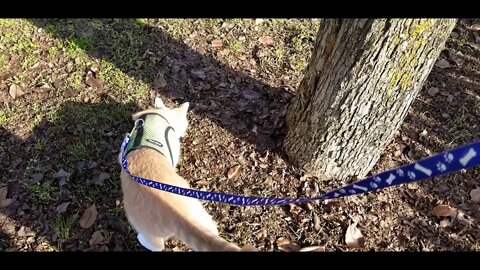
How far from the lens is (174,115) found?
3326 millimetres

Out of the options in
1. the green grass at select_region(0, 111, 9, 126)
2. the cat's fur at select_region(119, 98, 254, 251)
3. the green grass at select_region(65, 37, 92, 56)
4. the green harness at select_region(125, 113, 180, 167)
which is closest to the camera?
the cat's fur at select_region(119, 98, 254, 251)

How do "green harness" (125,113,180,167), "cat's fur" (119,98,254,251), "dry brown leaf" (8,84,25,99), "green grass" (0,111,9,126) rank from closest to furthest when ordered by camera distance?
"cat's fur" (119,98,254,251) < "green harness" (125,113,180,167) < "green grass" (0,111,9,126) < "dry brown leaf" (8,84,25,99)

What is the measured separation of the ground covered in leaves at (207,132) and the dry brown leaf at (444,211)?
0.01 metres

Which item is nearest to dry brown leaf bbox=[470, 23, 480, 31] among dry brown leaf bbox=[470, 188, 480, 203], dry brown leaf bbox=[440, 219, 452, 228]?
dry brown leaf bbox=[470, 188, 480, 203]

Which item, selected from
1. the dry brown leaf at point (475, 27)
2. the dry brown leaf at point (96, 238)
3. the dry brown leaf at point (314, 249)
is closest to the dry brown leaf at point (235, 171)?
the dry brown leaf at point (314, 249)

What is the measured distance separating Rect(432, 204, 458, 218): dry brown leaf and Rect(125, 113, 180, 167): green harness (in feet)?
6.81

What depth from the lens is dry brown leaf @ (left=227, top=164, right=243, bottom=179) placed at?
11.0 ft

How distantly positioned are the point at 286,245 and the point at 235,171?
28.9 inches

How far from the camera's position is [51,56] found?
158 inches

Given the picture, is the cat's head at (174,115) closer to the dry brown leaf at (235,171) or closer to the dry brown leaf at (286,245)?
the dry brown leaf at (235,171)

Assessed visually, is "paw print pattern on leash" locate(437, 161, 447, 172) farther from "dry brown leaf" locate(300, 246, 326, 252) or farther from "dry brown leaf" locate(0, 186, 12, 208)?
"dry brown leaf" locate(0, 186, 12, 208)

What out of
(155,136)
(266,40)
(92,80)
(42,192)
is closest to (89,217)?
(42,192)
